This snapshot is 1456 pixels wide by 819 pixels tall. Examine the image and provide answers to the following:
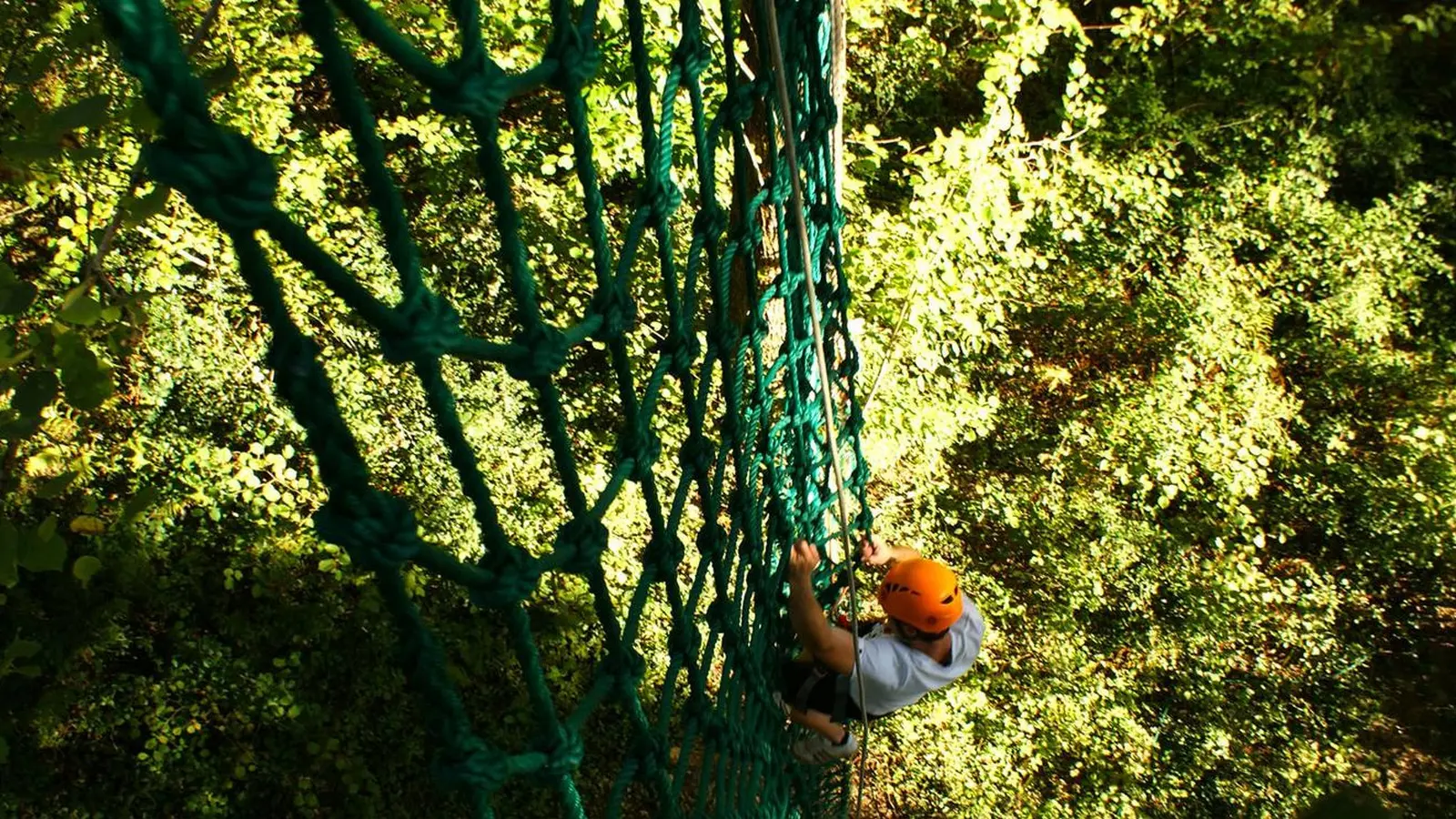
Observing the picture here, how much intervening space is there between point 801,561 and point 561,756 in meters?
0.90

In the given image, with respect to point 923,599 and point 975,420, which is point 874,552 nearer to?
point 923,599

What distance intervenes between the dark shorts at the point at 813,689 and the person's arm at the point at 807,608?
0.38ft

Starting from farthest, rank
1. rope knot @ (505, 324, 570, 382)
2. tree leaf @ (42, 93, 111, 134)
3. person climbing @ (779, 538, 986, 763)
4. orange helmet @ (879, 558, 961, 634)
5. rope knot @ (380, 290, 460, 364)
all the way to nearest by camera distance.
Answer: orange helmet @ (879, 558, 961, 634), person climbing @ (779, 538, 986, 763), tree leaf @ (42, 93, 111, 134), rope knot @ (505, 324, 570, 382), rope knot @ (380, 290, 460, 364)

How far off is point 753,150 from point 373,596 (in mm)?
1596

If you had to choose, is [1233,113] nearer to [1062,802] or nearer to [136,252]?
[1062,802]

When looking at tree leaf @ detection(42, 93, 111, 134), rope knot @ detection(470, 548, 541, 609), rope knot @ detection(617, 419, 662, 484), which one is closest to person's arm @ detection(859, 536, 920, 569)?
rope knot @ detection(617, 419, 662, 484)

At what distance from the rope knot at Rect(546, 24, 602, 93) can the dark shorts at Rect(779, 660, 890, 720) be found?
1.25 metres

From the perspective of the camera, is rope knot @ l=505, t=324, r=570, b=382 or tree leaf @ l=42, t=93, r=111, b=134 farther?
tree leaf @ l=42, t=93, r=111, b=134

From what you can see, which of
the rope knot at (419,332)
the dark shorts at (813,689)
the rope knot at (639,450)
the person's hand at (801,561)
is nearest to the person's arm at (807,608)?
the person's hand at (801,561)

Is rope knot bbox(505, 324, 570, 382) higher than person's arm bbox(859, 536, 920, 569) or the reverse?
higher

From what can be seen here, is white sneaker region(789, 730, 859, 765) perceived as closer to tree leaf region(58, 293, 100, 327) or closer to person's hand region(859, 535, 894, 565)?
person's hand region(859, 535, 894, 565)

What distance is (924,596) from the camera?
1.78 metres

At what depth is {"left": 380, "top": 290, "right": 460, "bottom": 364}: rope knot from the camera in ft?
1.61

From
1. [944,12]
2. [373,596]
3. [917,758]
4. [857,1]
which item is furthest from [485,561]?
[944,12]
